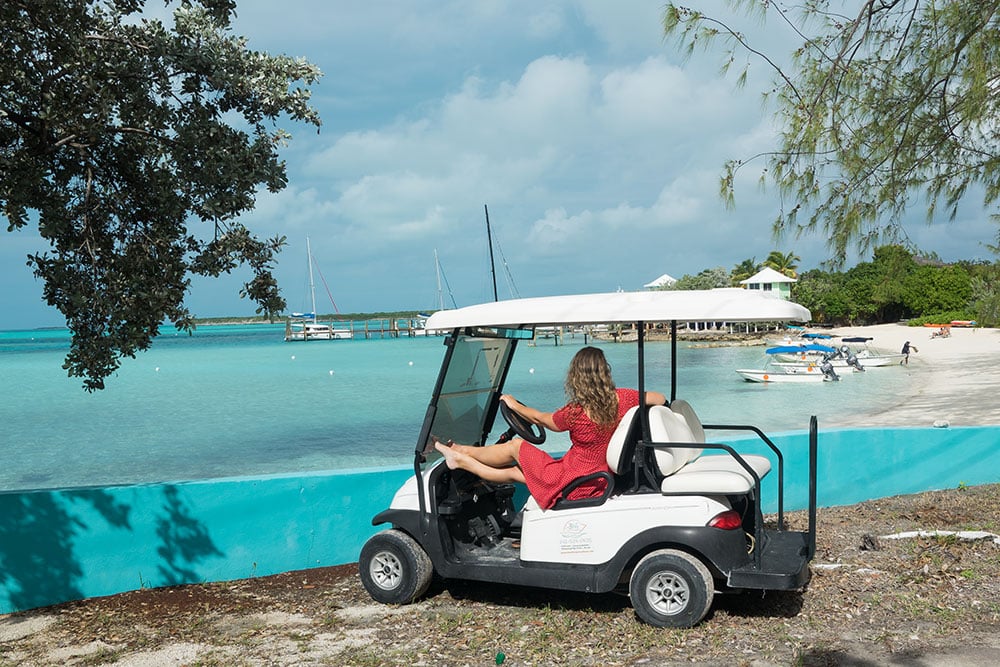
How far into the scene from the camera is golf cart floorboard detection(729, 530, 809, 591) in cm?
418

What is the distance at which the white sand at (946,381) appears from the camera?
19844mm

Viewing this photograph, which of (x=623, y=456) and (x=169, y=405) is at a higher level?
(x=623, y=456)

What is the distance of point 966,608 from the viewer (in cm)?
450

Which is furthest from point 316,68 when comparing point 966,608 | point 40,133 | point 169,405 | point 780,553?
point 169,405

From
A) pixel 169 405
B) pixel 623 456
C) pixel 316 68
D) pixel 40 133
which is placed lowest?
pixel 169 405

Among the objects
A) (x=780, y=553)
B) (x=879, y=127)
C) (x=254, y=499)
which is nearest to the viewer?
(x=780, y=553)

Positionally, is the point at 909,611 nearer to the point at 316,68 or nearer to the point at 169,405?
the point at 316,68

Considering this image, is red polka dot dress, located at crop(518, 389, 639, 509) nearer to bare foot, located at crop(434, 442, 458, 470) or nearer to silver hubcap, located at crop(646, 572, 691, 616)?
bare foot, located at crop(434, 442, 458, 470)

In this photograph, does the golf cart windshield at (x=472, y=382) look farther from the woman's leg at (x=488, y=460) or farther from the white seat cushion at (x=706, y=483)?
the white seat cushion at (x=706, y=483)

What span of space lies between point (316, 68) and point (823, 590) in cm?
405

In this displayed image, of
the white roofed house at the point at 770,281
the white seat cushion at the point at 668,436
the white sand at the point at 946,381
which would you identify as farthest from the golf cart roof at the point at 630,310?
the white roofed house at the point at 770,281

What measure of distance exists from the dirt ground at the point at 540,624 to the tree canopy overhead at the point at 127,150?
4.78ft

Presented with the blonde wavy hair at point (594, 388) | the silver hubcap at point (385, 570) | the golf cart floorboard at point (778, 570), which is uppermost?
the blonde wavy hair at point (594, 388)

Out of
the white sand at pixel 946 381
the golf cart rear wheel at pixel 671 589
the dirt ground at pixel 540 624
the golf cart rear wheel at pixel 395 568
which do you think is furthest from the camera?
the white sand at pixel 946 381
